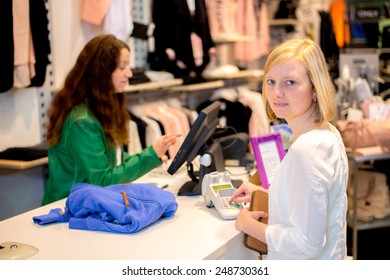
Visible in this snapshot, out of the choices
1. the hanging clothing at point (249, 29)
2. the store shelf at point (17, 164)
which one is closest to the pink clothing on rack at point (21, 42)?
the store shelf at point (17, 164)

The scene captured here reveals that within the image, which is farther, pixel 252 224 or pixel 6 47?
pixel 6 47

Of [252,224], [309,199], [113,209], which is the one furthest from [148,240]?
[309,199]

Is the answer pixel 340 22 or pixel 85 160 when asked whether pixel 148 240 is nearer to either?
pixel 85 160

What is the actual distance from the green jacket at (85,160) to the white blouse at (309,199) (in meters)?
1.03

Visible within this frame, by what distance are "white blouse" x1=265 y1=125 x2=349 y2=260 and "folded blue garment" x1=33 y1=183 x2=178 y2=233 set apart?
468 millimetres

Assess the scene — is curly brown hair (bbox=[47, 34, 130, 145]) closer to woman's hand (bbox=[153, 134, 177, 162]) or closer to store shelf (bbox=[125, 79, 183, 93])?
woman's hand (bbox=[153, 134, 177, 162])

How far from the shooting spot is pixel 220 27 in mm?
4914

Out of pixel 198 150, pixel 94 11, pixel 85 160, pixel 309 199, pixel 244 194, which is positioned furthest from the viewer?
pixel 94 11

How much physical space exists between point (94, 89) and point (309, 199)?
1.40 metres

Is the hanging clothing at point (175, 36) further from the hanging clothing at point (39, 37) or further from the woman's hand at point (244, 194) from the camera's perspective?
the woman's hand at point (244, 194)

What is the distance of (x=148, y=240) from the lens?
1.68 metres

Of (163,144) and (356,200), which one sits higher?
(163,144)

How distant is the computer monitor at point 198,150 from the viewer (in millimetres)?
2080
